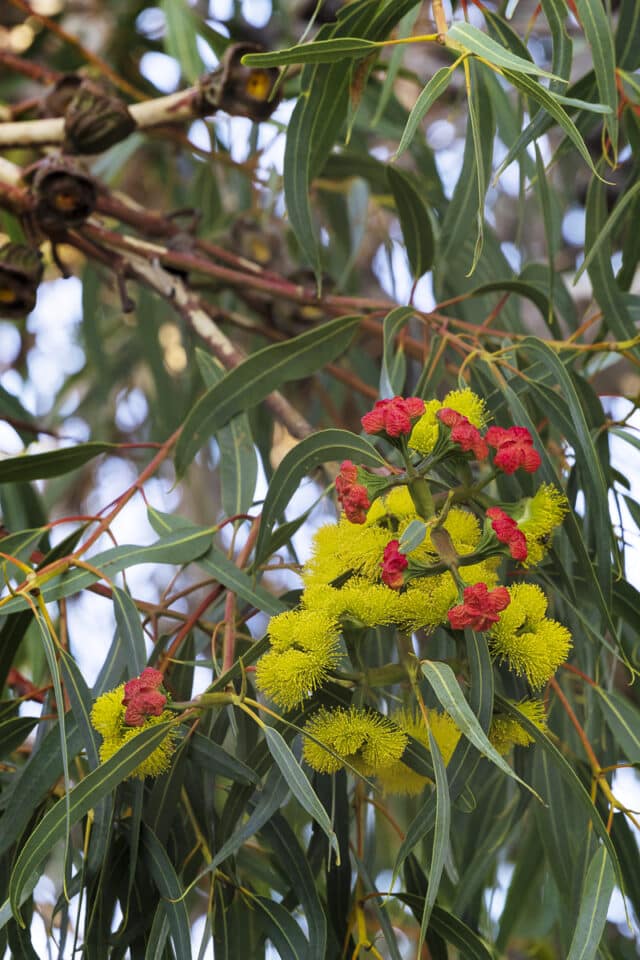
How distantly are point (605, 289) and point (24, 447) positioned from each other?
596 mm

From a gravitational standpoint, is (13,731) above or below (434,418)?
below

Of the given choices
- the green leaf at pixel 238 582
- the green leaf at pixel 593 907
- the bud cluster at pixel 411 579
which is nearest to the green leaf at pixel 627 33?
the bud cluster at pixel 411 579

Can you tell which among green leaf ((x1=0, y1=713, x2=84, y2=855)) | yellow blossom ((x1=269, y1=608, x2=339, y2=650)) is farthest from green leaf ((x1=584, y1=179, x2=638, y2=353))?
green leaf ((x1=0, y1=713, x2=84, y2=855))

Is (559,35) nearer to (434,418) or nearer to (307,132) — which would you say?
(307,132)

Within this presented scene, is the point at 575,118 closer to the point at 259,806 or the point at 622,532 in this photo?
the point at 622,532

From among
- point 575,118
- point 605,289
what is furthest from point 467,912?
point 575,118

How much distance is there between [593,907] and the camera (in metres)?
0.67

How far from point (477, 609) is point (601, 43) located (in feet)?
1.41

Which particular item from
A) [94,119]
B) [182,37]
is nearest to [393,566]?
[94,119]

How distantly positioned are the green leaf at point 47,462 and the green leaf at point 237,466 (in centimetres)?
9

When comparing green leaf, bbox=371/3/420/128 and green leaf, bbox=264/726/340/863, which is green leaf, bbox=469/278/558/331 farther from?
green leaf, bbox=264/726/340/863

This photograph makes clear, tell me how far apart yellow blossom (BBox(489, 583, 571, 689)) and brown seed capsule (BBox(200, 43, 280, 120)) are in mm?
654

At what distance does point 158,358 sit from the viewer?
158cm

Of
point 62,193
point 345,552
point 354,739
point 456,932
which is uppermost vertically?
point 62,193
